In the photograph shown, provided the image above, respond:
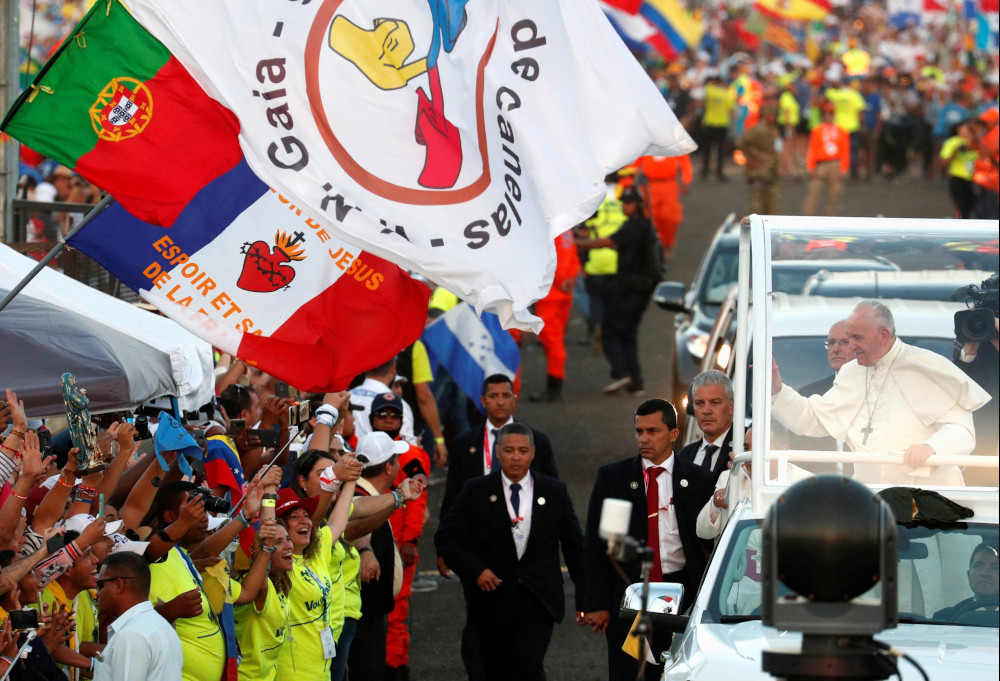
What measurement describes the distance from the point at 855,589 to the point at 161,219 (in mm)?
3887

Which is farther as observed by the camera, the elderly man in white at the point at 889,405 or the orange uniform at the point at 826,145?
the orange uniform at the point at 826,145

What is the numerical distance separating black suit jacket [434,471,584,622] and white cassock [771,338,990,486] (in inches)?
109

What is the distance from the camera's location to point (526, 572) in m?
9.72

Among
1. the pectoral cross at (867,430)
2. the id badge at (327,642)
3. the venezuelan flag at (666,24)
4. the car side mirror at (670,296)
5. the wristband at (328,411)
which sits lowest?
the id badge at (327,642)

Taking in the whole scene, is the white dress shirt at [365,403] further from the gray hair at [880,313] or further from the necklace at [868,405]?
the necklace at [868,405]

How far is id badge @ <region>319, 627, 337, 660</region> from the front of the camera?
27.7 ft

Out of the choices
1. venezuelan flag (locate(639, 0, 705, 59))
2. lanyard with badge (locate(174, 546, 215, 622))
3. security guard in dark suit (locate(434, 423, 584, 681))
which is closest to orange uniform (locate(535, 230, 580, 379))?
security guard in dark suit (locate(434, 423, 584, 681))

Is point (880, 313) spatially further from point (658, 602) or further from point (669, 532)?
point (669, 532)

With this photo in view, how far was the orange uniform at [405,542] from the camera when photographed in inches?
402

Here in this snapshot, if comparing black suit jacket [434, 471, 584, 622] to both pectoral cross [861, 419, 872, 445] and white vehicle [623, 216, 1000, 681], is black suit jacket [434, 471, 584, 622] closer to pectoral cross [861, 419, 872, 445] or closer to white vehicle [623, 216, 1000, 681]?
white vehicle [623, 216, 1000, 681]

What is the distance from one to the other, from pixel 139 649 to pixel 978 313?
3779 millimetres

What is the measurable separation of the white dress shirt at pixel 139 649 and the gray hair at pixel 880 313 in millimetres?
3343

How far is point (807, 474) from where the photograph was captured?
7.05 m

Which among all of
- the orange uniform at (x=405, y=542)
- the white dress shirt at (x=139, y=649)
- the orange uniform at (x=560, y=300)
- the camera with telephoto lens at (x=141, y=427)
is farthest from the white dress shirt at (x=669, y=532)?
the orange uniform at (x=560, y=300)
